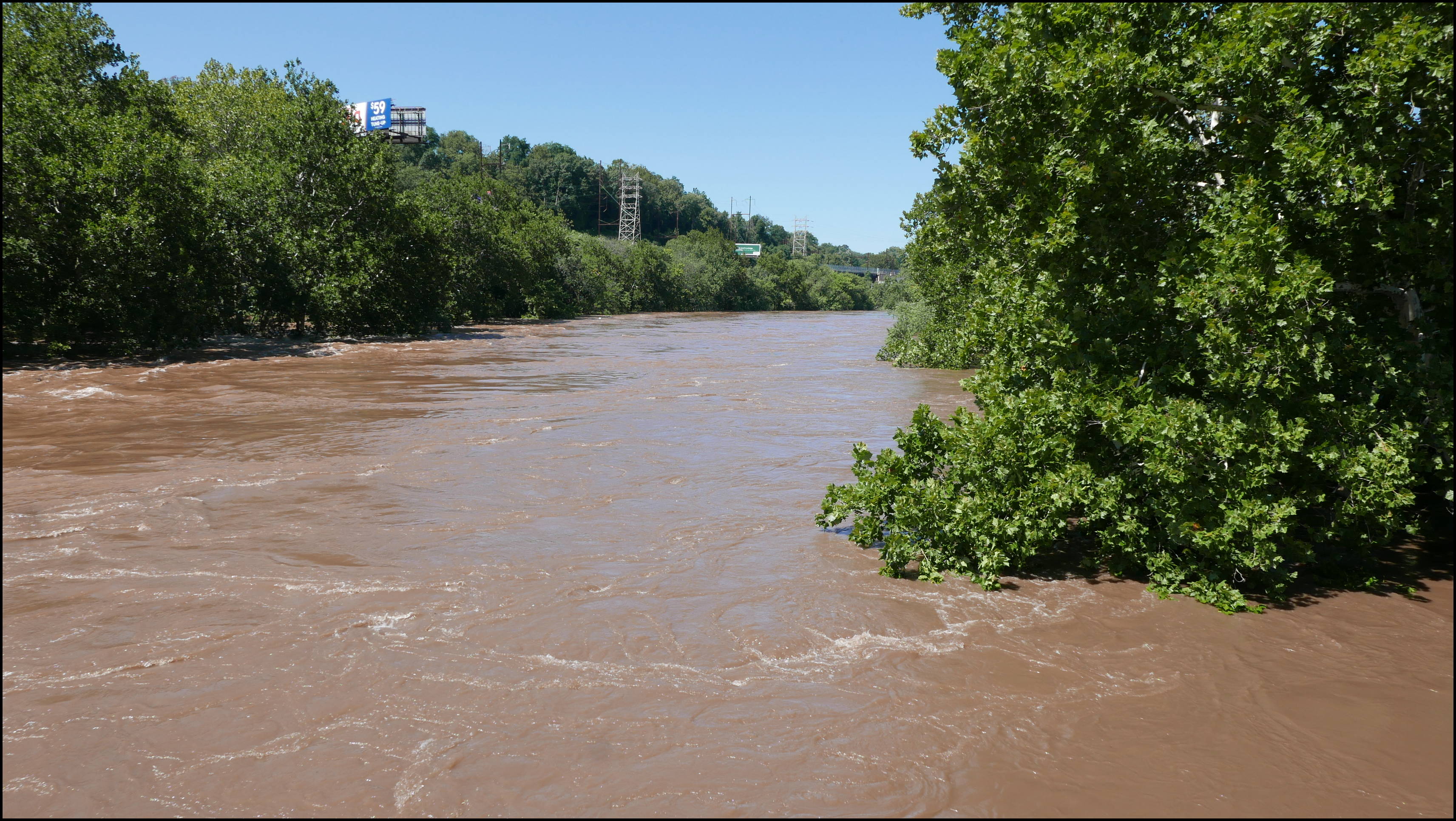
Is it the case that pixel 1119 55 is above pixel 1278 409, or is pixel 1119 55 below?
above

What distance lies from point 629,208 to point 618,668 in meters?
122

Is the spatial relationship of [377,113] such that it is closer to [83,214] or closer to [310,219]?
[310,219]

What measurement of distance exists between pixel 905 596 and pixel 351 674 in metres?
4.12

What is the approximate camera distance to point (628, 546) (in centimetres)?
866

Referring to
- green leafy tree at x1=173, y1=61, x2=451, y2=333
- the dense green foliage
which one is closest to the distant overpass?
green leafy tree at x1=173, y1=61, x2=451, y2=333

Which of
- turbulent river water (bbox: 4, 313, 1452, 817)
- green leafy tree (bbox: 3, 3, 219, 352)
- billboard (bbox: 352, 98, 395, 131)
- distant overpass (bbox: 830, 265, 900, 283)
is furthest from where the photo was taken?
distant overpass (bbox: 830, 265, 900, 283)

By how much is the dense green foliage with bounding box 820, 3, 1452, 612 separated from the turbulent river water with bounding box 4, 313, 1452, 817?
64 centimetres

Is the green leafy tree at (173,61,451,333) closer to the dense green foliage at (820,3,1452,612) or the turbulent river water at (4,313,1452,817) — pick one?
the turbulent river water at (4,313,1452,817)

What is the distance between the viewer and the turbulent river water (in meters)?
4.47

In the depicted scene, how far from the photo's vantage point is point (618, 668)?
5.89 meters

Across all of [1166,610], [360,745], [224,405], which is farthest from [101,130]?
[1166,610]

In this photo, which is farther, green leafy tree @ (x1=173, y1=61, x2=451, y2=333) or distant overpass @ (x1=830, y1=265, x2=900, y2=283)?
distant overpass @ (x1=830, y1=265, x2=900, y2=283)

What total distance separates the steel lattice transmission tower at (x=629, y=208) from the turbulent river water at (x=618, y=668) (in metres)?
100.0

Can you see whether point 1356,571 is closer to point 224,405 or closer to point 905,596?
point 905,596
